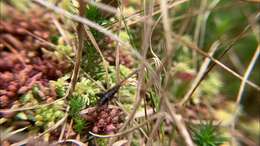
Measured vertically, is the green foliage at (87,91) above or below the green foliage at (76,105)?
above

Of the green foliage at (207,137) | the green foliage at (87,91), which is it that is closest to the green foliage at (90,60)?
the green foliage at (87,91)

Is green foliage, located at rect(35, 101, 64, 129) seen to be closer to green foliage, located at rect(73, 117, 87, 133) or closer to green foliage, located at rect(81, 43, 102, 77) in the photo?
green foliage, located at rect(73, 117, 87, 133)

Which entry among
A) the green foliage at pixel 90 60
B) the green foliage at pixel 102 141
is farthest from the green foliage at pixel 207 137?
the green foliage at pixel 90 60

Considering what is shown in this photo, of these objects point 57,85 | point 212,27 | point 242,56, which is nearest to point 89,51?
point 57,85

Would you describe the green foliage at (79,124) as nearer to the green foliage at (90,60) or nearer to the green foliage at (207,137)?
the green foliage at (90,60)

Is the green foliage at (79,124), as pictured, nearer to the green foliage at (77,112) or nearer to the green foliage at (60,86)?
the green foliage at (77,112)

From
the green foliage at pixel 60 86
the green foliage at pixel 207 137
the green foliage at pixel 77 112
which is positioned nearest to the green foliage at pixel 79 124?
the green foliage at pixel 77 112

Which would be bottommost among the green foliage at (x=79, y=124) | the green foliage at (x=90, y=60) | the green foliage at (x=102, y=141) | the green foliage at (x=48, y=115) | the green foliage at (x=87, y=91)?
the green foliage at (x=102, y=141)

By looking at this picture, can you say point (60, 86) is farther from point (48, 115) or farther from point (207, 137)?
point (207, 137)

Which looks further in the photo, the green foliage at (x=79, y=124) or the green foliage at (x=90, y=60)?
the green foliage at (x=90, y=60)

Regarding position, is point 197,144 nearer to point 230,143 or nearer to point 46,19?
point 230,143

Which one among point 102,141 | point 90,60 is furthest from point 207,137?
point 90,60

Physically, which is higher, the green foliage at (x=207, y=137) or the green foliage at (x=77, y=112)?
the green foliage at (x=77, y=112)
